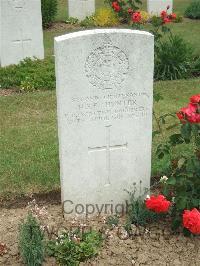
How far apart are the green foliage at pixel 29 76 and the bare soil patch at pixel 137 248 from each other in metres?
4.67

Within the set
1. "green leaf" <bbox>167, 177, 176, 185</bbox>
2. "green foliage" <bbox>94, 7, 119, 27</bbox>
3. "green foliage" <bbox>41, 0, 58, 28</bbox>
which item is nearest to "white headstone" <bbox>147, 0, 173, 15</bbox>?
"green foliage" <bbox>94, 7, 119, 27</bbox>

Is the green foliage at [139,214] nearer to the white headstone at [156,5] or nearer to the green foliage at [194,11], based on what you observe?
the white headstone at [156,5]

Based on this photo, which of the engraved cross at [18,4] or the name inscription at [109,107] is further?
the engraved cross at [18,4]

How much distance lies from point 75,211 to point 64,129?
Answer: 822mm

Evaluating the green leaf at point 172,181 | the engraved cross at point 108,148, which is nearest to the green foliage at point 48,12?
the engraved cross at point 108,148

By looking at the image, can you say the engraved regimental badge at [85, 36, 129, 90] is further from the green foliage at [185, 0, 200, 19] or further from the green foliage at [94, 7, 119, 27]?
the green foliage at [185, 0, 200, 19]

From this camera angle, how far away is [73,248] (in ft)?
13.6

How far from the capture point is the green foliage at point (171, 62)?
958cm

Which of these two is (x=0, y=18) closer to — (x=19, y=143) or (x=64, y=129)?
(x=19, y=143)

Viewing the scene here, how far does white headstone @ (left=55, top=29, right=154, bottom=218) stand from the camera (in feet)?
14.0

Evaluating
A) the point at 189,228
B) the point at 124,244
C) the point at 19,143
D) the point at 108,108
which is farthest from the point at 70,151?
the point at 19,143

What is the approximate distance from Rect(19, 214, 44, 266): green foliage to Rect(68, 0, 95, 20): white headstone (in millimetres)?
12273

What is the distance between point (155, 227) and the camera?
4637mm

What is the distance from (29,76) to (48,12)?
624cm
